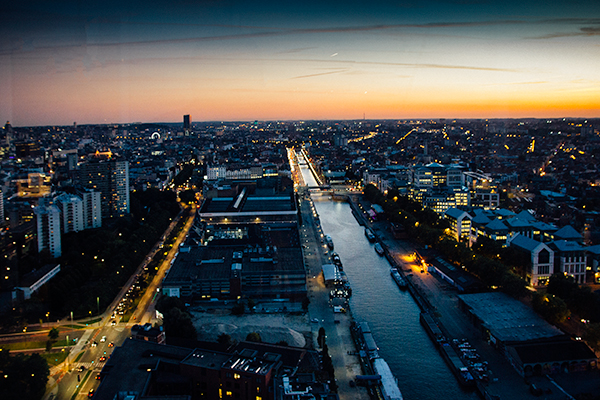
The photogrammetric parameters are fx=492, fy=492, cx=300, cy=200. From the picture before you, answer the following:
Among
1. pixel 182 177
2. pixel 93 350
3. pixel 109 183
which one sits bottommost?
pixel 93 350

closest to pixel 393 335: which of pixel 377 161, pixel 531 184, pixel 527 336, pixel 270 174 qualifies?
pixel 527 336

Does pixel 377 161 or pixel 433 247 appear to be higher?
pixel 377 161

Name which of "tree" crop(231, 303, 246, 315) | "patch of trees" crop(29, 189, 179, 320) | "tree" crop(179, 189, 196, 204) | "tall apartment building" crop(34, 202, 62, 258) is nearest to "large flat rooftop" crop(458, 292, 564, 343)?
"tree" crop(231, 303, 246, 315)

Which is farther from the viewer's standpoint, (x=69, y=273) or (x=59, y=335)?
(x=69, y=273)

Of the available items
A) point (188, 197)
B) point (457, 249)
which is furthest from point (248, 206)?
point (457, 249)

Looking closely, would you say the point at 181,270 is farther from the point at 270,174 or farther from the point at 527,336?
the point at 270,174

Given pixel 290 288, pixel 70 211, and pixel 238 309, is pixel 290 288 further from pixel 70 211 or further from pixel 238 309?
pixel 70 211
